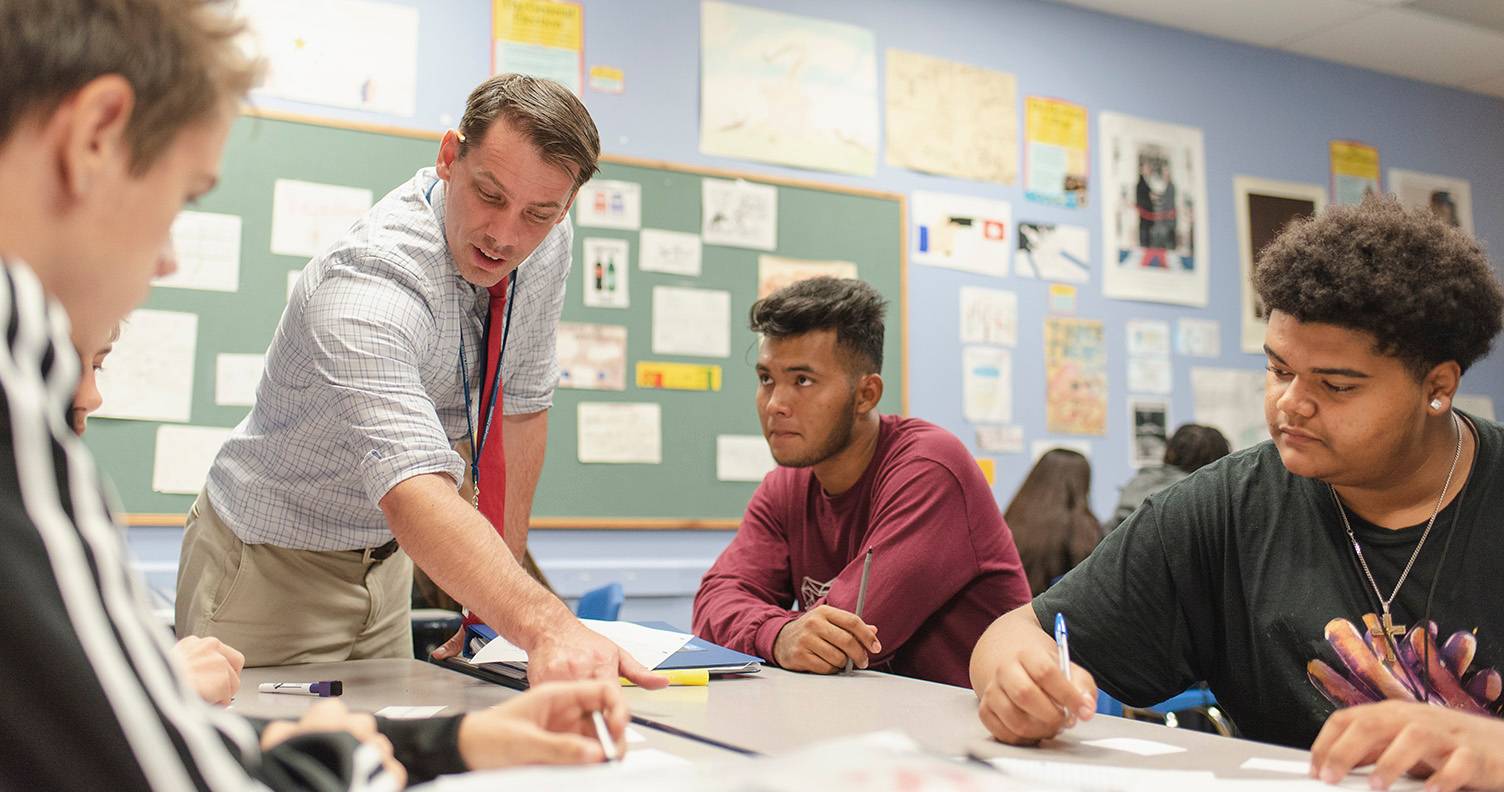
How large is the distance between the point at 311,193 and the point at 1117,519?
104 inches

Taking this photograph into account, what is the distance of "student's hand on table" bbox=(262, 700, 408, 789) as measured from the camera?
76cm

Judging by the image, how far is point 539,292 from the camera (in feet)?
6.69

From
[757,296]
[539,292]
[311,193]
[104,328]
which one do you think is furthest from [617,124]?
[104,328]

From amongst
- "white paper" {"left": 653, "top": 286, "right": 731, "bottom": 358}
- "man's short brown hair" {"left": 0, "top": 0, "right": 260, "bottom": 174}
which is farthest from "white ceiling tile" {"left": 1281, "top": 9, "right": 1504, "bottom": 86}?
"man's short brown hair" {"left": 0, "top": 0, "right": 260, "bottom": 174}

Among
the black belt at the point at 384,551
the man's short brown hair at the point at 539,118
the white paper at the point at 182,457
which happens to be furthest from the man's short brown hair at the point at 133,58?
the white paper at the point at 182,457

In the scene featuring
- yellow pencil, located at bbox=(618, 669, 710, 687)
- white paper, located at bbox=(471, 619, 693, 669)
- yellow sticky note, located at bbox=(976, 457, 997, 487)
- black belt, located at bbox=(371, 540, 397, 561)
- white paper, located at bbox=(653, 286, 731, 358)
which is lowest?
yellow pencil, located at bbox=(618, 669, 710, 687)

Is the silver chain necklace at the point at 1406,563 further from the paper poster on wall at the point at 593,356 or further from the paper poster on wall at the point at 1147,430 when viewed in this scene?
the paper poster on wall at the point at 1147,430

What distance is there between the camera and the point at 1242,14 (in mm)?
4305

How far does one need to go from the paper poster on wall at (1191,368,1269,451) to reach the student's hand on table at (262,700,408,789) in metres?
3.95

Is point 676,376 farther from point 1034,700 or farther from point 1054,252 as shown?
point 1034,700

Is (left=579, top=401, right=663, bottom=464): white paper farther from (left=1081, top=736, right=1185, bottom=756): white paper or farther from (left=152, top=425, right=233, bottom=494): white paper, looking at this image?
(left=1081, top=736, right=1185, bottom=756): white paper

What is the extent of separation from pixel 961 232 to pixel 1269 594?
2.65 metres

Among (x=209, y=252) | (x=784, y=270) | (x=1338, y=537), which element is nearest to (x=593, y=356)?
(x=784, y=270)

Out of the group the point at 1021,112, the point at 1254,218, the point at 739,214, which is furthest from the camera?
the point at 1254,218
